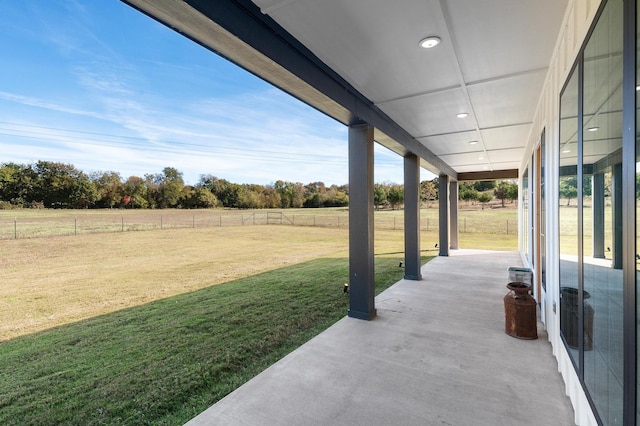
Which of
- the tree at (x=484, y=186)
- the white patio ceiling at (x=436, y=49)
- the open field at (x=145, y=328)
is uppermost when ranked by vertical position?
the tree at (x=484, y=186)

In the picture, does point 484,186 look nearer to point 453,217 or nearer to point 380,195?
point 380,195

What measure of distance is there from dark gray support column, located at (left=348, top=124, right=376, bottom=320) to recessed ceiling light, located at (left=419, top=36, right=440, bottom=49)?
1.56 m

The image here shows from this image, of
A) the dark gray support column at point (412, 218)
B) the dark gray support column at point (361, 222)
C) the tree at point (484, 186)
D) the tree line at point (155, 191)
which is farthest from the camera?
the tree at point (484, 186)

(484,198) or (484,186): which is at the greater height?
(484,186)

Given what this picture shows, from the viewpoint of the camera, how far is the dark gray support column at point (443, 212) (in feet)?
28.8

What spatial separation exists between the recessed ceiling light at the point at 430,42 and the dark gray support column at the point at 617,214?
58.7 inches

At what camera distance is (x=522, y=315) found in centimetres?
315

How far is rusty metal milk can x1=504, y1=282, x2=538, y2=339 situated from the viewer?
3125 millimetres

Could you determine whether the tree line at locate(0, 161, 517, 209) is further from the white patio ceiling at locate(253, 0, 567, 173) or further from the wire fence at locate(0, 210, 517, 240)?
the white patio ceiling at locate(253, 0, 567, 173)

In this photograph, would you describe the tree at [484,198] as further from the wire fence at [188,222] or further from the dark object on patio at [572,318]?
the dark object on patio at [572,318]

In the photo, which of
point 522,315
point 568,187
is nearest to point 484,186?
point 522,315

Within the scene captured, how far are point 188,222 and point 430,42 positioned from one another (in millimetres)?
18937

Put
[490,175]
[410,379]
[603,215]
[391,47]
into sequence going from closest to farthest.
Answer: [603,215]
[391,47]
[410,379]
[490,175]

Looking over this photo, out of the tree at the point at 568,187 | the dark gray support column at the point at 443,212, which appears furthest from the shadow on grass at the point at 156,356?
the dark gray support column at the point at 443,212
